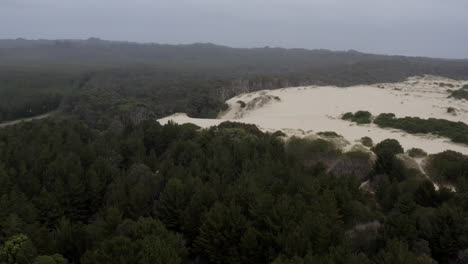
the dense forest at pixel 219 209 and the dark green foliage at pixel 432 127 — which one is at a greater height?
the dark green foliage at pixel 432 127

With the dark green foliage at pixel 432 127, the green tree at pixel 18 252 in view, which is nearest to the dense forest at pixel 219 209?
the green tree at pixel 18 252

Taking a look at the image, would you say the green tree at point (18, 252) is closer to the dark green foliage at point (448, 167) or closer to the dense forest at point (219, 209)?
the dense forest at point (219, 209)

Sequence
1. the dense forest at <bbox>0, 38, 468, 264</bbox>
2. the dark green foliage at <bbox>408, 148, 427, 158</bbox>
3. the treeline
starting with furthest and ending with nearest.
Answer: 1. the treeline
2. the dark green foliage at <bbox>408, 148, 427, 158</bbox>
3. the dense forest at <bbox>0, 38, 468, 264</bbox>

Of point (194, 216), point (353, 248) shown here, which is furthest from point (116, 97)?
point (353, 248)

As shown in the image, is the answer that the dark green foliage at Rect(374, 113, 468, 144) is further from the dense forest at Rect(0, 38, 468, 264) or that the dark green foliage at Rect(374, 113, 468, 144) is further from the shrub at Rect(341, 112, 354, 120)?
the shrub at Rect(341, 112, 354, 120)

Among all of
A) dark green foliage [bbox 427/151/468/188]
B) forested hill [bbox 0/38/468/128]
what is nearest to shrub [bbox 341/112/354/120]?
dark green foliage [bbox 427/151/468/188]

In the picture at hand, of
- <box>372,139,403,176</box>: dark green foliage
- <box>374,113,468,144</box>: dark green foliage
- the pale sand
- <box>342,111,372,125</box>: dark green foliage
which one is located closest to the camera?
<box>372,139,403,176</box>: dark green foliage
